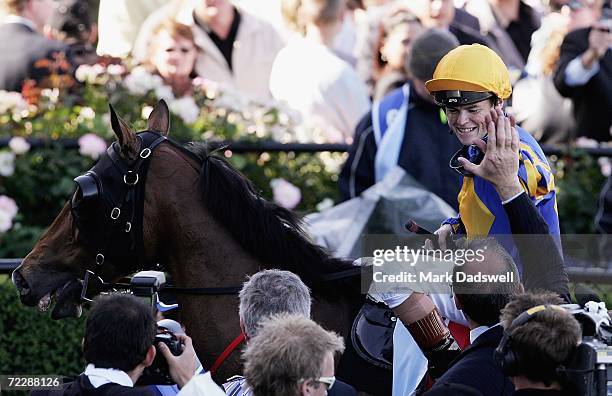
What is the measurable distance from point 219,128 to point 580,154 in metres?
2.47

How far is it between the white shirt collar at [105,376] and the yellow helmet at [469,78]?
1.61m

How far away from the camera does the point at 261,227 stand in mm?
4969

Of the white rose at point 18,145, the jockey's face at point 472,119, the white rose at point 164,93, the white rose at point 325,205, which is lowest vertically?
the white rose at point 325,205

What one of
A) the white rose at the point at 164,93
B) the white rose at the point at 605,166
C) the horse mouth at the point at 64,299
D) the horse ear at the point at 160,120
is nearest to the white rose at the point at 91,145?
the white rose at the point at 164,93

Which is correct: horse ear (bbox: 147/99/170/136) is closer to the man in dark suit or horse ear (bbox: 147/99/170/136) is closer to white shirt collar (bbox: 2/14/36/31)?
the man in dark suit

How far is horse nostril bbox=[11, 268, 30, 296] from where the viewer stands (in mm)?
5047

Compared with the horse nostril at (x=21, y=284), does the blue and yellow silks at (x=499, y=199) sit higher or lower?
higher

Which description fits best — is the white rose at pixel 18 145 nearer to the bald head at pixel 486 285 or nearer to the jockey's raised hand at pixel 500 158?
the jockey's raised hand at pixel 500 158

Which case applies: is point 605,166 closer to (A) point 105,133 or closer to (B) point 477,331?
(A) point 105,133

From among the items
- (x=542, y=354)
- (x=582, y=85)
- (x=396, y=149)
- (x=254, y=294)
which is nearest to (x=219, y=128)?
(x=396, y=149)

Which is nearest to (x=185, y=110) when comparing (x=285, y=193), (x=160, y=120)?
(x=285, y=193)

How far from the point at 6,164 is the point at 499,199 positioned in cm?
411

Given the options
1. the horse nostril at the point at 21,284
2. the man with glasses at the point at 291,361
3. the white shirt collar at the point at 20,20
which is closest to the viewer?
the man with glasses at the point at 291,361

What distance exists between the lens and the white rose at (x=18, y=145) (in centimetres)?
780
